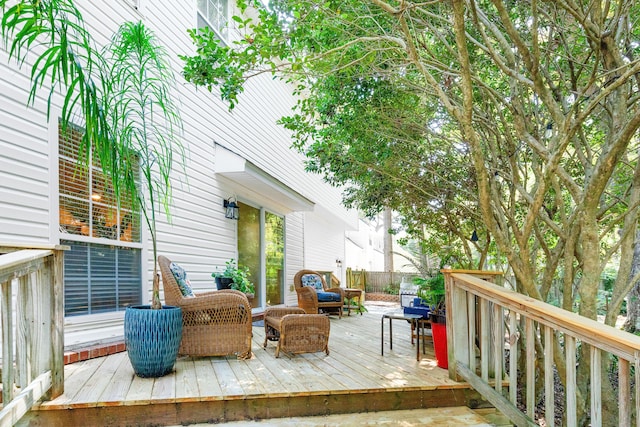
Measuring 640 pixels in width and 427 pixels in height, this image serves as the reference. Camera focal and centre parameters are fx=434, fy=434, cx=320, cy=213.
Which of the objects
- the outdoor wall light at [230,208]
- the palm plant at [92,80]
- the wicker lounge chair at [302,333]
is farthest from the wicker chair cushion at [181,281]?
the outdoor wall light at [230,208]

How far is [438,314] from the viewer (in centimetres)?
436

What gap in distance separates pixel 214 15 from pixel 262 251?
13.7ft

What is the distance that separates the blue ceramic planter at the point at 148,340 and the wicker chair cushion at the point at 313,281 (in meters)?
4.95

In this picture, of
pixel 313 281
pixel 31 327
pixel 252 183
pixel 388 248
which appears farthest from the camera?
pixel 388 248

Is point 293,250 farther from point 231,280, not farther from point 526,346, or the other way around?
point 526,346

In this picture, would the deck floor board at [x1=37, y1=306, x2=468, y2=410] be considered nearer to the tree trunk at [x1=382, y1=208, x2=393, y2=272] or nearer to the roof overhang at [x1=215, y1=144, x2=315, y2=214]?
the roof overhang at [x1=215, y1=144, x2=315, y2=214]

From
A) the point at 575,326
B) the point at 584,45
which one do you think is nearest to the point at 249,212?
the point at 584,45

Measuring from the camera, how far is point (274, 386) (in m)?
3.31

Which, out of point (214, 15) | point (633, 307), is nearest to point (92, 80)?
point (214, 15)

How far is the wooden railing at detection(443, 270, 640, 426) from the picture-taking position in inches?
83.0

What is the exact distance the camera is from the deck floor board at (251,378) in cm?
302

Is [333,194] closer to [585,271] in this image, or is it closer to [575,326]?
[585,271]

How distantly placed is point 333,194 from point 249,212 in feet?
20.3

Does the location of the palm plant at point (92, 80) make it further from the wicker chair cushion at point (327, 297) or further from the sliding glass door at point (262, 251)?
the wicker chair cushion at point (327, 297)
